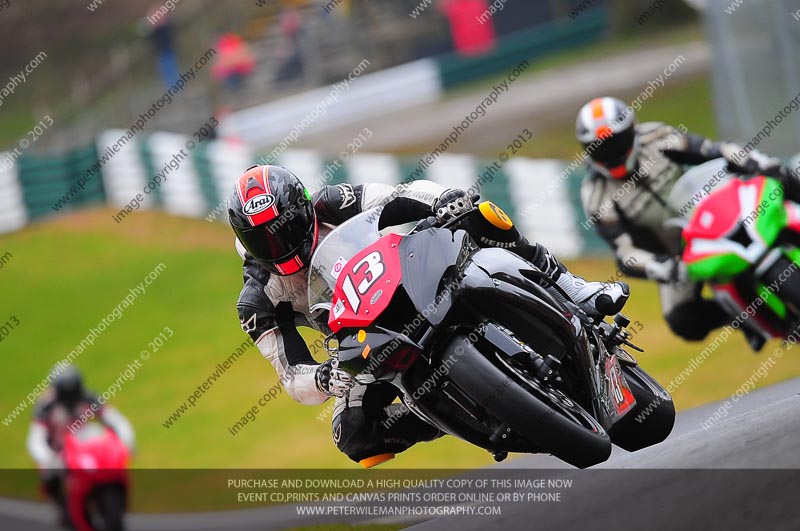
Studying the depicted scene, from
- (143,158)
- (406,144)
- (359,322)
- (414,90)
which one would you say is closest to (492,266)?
(359,322)

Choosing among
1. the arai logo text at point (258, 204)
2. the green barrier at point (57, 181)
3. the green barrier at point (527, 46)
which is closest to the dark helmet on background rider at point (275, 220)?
the arai logo text at point (258, 204)

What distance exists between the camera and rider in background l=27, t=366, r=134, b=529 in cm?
978

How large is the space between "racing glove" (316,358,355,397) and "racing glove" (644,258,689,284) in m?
3.38

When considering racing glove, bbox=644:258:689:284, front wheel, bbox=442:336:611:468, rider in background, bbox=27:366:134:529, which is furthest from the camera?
rider in background, bbox=27:366:134:529

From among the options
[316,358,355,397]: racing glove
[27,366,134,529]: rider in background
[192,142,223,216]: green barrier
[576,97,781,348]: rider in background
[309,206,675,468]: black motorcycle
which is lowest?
[192,142,223,216]: green barrier

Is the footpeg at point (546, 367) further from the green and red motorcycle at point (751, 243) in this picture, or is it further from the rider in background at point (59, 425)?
the rider in background at point (59, 425)

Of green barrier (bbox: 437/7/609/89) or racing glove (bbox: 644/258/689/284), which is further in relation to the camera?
green barrier (bbox: 437/7/609/89)

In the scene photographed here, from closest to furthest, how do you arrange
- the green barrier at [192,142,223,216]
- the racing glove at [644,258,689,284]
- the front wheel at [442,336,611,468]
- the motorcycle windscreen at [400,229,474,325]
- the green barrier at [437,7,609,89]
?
the front wheel at [442,336,611,468], the motorcycle windscreen at [400,229,474,325], the racing glove at [644,258,689,284], the green barrier at [192,142,223,216], the green barrier at [437,7,609,89]

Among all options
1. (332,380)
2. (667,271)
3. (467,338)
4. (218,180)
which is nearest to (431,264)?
(467,338)

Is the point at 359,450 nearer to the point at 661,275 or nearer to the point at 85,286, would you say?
the point at 661,275

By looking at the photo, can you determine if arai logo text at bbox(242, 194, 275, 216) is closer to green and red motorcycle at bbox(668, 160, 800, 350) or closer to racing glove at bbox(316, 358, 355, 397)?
racing glove at bbox(316, 358, 355, 397)

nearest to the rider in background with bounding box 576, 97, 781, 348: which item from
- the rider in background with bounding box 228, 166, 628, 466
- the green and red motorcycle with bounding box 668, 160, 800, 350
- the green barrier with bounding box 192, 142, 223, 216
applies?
the green and red motorcycle with bounding box 668, 160, 800, 350

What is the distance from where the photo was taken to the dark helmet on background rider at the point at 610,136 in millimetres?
8625

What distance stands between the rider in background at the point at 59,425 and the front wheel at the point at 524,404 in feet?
19.1
